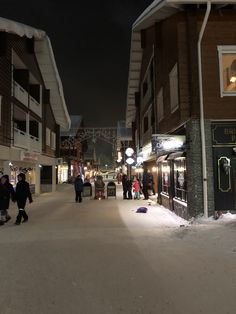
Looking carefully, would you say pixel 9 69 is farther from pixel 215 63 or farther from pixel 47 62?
pixel 215 63

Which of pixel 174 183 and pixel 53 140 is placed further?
pixel 53 140

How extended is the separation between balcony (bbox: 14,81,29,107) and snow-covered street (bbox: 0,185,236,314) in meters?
13.2

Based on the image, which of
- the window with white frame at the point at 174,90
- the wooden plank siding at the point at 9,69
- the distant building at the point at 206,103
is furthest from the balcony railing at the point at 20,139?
the distant building at the point at 206,103

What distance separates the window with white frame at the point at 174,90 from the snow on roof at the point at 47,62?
8.69m

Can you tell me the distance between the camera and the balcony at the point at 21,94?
23.3 metres

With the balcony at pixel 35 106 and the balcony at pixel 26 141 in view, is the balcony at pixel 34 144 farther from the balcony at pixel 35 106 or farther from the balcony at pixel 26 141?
the balcony at pixel 35 106

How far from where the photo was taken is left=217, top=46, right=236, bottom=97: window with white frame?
504 inches

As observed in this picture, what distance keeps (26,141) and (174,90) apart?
42.8 ft

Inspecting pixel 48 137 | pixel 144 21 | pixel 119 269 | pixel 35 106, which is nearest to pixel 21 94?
pixel 35 106

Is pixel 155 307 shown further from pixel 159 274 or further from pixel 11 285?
pixel 11 285

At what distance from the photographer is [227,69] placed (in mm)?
13023

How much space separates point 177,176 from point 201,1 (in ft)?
21.6

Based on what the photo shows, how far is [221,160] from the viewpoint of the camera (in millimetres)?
12586

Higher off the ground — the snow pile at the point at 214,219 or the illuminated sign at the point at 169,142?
the illuminated sign at the point at 169,142
